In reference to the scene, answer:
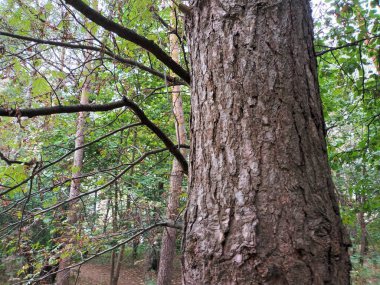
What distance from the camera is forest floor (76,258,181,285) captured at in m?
10.8

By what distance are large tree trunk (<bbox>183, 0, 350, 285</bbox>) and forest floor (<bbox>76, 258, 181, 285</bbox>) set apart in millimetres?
9831

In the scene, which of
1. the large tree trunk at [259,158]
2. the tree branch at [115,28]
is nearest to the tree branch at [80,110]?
the tree branch at [115,28]

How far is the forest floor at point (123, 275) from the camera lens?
35.4 ft

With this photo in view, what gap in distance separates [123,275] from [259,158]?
1227 cm

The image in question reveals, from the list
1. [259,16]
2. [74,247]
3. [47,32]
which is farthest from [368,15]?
[74,247]

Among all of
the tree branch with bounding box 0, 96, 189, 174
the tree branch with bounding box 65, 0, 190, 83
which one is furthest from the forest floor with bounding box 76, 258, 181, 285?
the tree branch with bounding box 65, 0, 190, 83

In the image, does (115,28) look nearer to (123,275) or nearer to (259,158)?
(259,158)

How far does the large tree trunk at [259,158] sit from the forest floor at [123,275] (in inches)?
387

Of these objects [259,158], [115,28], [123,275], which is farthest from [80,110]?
[123,275]

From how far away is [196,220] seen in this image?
3.27ft

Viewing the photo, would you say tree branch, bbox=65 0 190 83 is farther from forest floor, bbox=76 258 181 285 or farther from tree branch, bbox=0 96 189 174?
forest floor, bbox=76 258 181 285

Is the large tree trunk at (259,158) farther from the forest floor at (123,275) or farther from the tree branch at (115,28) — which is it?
the forest floor at (123,275)

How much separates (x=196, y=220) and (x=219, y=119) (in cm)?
34

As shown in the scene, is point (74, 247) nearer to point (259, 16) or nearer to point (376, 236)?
point (259, 16)
